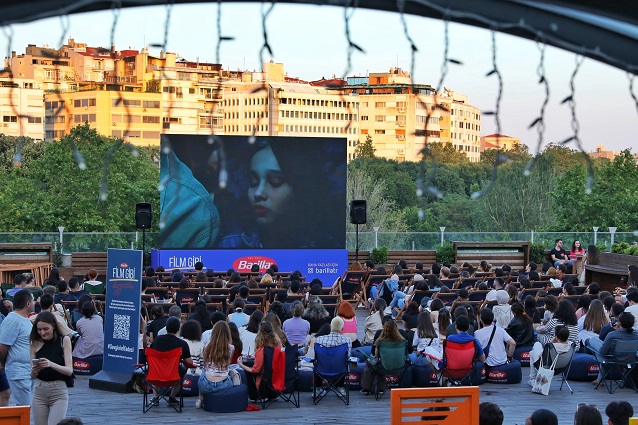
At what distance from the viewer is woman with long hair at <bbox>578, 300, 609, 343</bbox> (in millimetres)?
11328

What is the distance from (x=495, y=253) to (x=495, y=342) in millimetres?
13454

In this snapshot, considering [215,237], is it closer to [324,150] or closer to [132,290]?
[324,150]

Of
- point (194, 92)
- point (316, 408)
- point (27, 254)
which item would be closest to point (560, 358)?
point (316, 408)

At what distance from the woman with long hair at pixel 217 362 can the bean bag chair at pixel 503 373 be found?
317 centimetres

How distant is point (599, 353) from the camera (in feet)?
34.6

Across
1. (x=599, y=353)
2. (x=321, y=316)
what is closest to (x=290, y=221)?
(x=321, y=316)

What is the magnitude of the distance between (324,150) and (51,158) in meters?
21.0

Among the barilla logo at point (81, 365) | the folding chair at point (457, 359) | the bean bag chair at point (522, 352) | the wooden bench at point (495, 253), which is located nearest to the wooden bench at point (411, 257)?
the wooden bench at point (495, 253)

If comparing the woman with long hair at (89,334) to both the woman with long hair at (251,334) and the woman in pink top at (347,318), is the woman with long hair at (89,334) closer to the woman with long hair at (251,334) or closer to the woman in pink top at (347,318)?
the woman with long hair at (251,334)

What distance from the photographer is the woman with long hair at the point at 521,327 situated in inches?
441

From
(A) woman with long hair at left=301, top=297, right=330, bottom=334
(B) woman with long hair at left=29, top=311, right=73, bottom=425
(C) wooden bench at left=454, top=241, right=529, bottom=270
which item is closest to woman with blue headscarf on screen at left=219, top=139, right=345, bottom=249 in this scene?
(C) wooden bench at left=454, top=241, right=529, bottom=270

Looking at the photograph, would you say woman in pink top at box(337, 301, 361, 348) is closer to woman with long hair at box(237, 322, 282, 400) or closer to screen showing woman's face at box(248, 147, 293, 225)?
woman with long hair at box(237, 322, 282, 400)

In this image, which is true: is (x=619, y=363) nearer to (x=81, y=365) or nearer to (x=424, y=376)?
(x=424, y=376)

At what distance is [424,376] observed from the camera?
10156 millimetres
